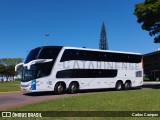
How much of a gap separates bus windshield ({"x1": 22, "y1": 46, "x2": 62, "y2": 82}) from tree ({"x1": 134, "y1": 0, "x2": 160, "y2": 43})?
11848 mm

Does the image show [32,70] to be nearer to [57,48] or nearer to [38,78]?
[38,78]

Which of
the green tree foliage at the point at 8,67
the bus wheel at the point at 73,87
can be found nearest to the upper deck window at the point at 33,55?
the bus wheel at the point at 73,87

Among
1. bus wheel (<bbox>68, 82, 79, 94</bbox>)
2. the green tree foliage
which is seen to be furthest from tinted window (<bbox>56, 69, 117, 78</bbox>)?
the green tree foliage

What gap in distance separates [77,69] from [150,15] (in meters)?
10.7

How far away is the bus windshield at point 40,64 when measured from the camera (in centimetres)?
2452

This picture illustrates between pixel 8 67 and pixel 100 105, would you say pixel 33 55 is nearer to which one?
pixel 100 105

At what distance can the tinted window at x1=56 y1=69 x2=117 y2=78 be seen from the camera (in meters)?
26.1

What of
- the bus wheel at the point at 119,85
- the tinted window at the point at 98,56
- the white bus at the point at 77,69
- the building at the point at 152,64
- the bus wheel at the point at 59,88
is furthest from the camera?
the building at the point at 152,64

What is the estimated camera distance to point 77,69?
2688cm

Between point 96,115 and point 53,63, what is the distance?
1358 centimetres

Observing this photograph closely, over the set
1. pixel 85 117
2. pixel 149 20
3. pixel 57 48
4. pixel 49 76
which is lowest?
pixel 85 117

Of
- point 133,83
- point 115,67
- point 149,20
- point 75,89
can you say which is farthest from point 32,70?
point 149,20

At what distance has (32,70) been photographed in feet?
80.8

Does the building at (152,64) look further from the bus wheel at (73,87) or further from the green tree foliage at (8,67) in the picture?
the bus wheel at (73,87)
